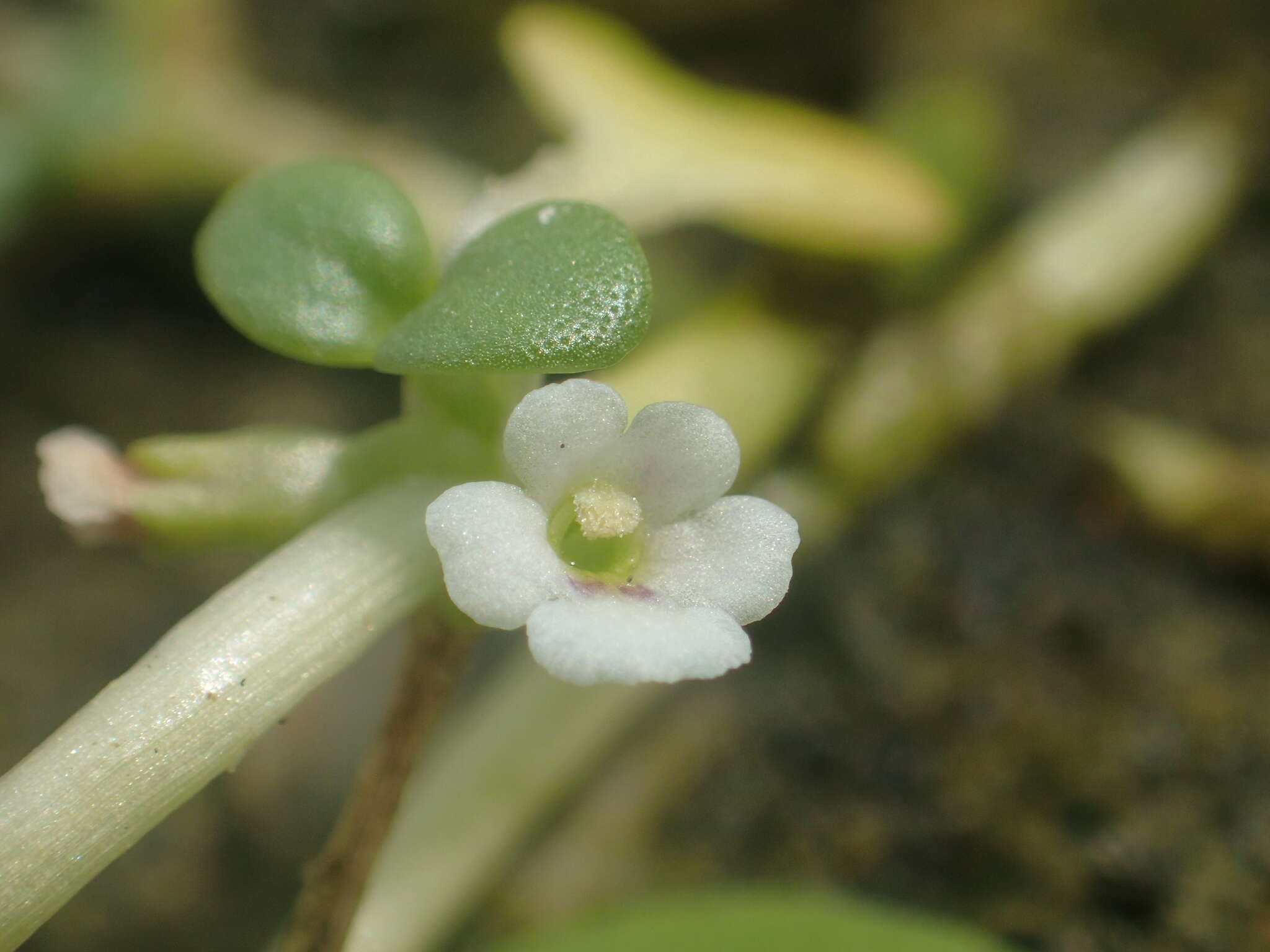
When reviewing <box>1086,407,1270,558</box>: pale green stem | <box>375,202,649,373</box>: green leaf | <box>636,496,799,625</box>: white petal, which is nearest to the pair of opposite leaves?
<box>375,202,649,373</box>: green leaf

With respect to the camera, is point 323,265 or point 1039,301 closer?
point 323,265

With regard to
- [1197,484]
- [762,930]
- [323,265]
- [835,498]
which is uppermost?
[323,265]

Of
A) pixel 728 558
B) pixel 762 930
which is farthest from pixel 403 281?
pixel 762 930

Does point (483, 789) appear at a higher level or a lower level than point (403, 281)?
lower

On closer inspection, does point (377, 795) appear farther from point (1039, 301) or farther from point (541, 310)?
point (1039, 301)

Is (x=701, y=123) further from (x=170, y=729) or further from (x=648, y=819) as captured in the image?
(x=170, y=729)

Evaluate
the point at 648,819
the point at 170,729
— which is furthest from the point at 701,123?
the point at 170,729

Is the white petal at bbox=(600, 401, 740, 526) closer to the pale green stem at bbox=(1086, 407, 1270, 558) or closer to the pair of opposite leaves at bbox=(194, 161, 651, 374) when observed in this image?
the pair of opposite leaves at bbox=(194, 161, 651, 374)
